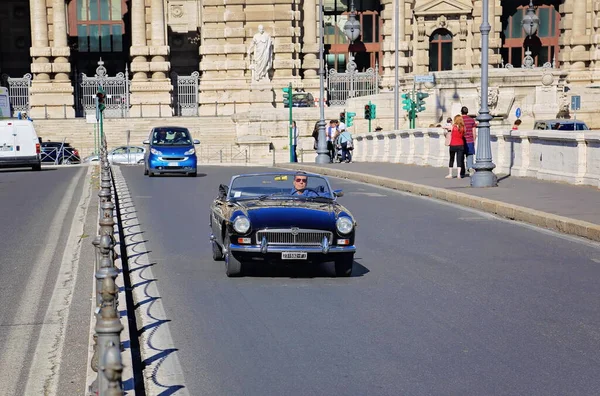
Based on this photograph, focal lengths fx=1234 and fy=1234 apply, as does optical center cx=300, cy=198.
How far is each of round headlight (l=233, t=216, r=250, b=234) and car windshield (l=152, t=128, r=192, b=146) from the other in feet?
87.6

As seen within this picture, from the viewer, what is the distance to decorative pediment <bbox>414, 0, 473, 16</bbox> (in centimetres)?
6938

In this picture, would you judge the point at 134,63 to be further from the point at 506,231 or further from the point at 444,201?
the point at 506,231

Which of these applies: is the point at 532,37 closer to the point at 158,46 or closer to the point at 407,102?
the point at 407,102

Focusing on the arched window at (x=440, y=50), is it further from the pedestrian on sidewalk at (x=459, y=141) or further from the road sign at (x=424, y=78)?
the pedestrian on sidewalk at (x=459, y=141)

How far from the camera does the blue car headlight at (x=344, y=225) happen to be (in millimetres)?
13758

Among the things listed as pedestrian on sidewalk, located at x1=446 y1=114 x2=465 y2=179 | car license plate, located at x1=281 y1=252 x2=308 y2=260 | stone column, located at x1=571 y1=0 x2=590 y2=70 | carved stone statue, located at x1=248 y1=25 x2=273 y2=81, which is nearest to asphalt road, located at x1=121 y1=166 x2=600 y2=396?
car license plate, located at x1=281 y1=252 x2=308 y2=260

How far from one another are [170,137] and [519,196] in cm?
1863

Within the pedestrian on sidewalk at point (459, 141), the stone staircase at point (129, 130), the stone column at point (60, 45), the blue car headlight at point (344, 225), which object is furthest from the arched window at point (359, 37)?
the blue car headlight at point (344, 225)

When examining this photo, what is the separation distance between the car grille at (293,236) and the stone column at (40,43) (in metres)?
53.3

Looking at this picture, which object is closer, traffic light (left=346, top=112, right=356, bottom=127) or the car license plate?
the car license plate

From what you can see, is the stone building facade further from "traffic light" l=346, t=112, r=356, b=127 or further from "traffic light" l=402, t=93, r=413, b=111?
"traffic light" l=402, t=93, r=413, b=111

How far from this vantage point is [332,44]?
233 ft

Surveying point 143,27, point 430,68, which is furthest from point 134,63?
point 430,68

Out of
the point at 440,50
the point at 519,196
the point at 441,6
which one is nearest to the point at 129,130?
the point at 440,50
